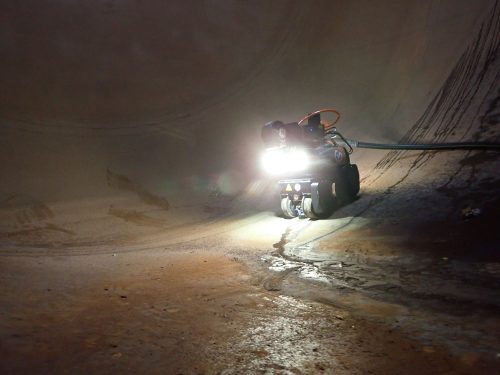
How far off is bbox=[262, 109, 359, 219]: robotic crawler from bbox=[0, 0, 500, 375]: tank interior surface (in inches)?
11.5

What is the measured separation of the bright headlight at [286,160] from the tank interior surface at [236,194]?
0.94 meters

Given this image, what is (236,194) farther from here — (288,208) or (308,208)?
(308,208)

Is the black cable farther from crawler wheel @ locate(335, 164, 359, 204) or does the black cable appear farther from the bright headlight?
the bright headlight

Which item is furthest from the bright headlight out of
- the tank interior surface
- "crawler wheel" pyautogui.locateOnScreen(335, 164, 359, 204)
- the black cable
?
the black cable

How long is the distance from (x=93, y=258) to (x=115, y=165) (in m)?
4.59

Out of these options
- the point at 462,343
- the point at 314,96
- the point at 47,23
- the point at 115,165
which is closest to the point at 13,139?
the point at 115,165

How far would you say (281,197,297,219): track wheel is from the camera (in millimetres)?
6395

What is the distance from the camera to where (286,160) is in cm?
583

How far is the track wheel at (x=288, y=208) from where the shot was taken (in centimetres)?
639

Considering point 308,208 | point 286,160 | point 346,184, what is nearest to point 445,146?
point 346,184

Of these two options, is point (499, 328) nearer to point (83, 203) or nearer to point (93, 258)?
point (93, 258)

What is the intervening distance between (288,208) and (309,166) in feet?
2.77

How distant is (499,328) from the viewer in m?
2.15

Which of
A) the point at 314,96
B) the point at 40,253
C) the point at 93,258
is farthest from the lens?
the point at 314,96
